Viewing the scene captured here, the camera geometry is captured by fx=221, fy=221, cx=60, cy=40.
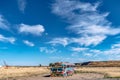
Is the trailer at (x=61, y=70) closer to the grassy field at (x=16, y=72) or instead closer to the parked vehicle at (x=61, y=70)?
the parked vehicle at (x=61, y=70)

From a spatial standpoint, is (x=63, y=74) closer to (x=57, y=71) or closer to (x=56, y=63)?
(x=57, y=71)

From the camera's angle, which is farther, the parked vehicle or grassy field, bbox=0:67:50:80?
the parked vehicle

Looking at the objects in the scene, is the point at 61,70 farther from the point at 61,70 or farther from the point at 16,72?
the point at 16,72

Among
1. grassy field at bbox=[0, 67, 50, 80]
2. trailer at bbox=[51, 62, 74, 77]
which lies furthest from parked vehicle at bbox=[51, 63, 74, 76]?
grassy field at bbox=[0, 67, 50, 80]

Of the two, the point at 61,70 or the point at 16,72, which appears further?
the point at 16,72

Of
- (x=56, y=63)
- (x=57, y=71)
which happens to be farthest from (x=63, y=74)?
(x=56, y=63)

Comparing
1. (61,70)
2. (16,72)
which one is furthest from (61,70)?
(16,72)

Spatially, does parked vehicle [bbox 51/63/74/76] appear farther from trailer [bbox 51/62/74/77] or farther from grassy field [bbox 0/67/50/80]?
grassy field [bbox 0/67/50/80]

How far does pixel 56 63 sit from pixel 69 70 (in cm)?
404

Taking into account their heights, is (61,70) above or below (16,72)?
below

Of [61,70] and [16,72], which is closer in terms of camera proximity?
[61,70]

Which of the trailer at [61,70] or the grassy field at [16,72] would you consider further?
the trailer at [61,70]

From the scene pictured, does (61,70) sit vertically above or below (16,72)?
below

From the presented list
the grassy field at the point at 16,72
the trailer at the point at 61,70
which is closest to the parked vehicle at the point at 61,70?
the trailer at the point at 61,70
